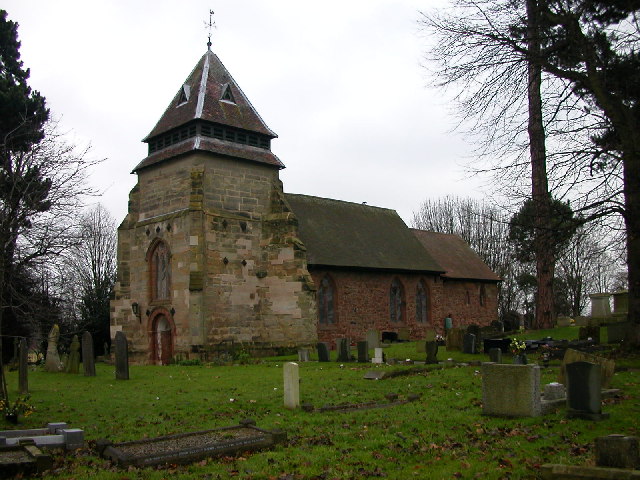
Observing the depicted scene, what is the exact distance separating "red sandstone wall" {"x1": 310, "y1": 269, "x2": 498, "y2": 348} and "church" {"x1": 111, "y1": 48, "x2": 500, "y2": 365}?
11 centimetres

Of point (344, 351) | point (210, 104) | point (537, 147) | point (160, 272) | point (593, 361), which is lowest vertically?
point (344, 351)

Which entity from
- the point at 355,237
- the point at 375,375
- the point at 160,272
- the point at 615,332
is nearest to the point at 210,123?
the point at 160,272

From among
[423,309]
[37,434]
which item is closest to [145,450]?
[37,434]

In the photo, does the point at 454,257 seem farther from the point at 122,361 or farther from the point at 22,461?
the point at 22,461

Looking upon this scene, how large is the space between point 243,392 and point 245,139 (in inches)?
616

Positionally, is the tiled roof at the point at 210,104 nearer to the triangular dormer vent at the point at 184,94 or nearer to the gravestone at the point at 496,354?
the triangular dormer vent at the point at 184,94

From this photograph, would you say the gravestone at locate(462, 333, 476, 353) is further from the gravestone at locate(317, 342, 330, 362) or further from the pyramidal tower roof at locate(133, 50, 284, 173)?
the pyramidal tower roof at locate(133, 50, 284, 173)

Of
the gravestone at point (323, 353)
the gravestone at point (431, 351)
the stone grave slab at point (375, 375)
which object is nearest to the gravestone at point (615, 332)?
the gravestone at point (431, 351)

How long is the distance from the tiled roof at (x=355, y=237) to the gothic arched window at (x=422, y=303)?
1.23 meters

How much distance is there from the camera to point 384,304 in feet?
111

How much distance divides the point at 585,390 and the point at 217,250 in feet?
58.5

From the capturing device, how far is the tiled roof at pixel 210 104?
90.2 ft

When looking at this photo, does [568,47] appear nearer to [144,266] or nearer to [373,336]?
[373,336]

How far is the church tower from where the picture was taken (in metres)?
25.4
